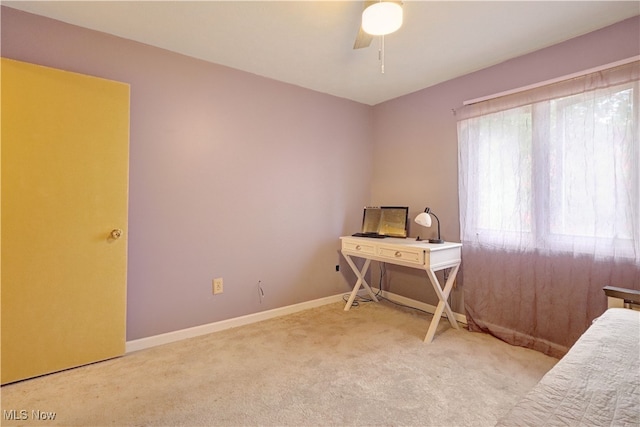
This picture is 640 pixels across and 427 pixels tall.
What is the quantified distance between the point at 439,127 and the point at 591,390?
2490 millimetres

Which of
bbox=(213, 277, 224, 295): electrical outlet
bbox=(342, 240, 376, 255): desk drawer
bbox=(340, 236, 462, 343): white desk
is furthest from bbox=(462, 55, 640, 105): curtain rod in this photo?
bbox=(213, 277, 224, 295): electrical outlet

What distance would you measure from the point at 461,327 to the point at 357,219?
4.98 ft

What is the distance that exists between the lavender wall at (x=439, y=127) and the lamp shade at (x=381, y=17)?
1.44m

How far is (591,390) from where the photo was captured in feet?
2.67

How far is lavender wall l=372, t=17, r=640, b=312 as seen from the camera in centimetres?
200

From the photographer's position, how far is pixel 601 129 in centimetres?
191

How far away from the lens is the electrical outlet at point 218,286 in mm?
2533

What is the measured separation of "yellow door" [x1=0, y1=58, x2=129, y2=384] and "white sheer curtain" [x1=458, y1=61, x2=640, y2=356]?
2754 millimetres

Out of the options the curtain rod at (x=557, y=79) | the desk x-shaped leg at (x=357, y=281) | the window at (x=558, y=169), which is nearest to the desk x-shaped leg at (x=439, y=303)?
the window at (x=558, y=169)

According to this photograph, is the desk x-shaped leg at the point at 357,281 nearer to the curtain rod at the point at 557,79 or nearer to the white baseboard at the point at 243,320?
the white baseboard at the point at 243,320

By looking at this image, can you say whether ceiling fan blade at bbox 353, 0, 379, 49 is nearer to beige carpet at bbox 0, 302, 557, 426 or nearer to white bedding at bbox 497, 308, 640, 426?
white bedding at bbox 497, 308, 640, 426

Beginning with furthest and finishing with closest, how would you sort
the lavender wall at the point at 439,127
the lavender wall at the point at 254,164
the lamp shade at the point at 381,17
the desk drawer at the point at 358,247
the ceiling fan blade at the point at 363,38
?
1. the desk drawer at the point at 358,247
2. the lavender wall at the point at 254,164
3. the lavender wall at the point at 439,127
4. the ceiling fan blade at the point at 363,38
5. the lamp shade at the point at 381,17

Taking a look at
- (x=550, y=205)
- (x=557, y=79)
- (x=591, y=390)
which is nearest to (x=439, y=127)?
(x=557, y=79)

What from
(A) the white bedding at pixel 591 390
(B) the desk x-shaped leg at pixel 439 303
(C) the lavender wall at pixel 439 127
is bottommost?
(B) the desk x-shaped leg at pixel 439 303
